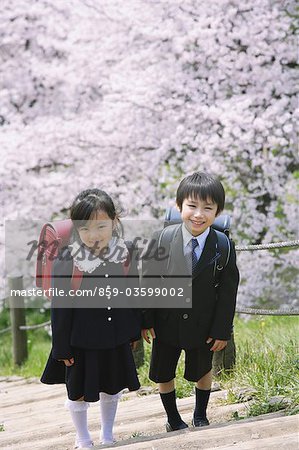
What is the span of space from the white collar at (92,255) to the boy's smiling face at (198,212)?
309mm

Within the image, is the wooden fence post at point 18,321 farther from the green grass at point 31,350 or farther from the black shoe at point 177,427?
the black shoe at point 177,427

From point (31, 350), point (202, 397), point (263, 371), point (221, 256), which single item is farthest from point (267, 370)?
point (31, 350)

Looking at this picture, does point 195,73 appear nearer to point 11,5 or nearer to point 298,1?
point 298,1

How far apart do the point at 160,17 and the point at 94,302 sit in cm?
436

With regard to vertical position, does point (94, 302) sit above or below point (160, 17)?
below

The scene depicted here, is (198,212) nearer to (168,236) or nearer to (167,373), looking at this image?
(168,236)

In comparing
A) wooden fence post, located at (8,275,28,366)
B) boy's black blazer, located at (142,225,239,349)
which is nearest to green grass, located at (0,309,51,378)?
wooden fence post, located at (8,275,28,366)

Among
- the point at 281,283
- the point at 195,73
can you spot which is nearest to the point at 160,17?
the point at 195,73

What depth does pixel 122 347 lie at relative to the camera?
9.49 feet

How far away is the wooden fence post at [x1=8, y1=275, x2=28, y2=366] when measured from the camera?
6.18 meters

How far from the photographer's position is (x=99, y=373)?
9.38 feet

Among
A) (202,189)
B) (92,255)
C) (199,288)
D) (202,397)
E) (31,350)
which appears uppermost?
(202,189)

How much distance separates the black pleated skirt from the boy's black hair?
71 cm

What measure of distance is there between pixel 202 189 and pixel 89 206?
48 cm
